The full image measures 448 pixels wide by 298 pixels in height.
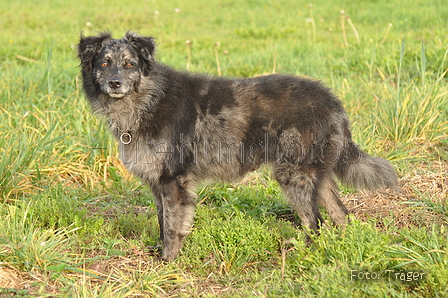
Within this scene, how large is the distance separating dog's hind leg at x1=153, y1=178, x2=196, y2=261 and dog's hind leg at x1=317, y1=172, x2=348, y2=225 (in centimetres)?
118

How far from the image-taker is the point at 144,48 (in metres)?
4.18

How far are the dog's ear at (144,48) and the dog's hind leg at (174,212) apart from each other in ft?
3.36

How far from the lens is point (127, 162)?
409cm

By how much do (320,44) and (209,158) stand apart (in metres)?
6.45

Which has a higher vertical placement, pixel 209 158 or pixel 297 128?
pixel 297 128

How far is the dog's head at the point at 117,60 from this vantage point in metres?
4.04

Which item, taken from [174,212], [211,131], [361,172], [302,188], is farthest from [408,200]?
[174,212]

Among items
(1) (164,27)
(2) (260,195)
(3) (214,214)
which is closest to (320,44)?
(1) (164,27)

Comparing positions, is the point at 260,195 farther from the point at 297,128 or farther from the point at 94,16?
the point at 94,16

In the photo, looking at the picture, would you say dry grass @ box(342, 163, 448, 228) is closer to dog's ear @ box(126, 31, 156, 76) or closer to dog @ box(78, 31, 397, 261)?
dog @ box(78, 31, 397, 261)

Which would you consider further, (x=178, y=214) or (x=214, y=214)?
(x=214, y=214)

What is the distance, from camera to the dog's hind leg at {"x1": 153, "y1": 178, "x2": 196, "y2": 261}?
4.02 m

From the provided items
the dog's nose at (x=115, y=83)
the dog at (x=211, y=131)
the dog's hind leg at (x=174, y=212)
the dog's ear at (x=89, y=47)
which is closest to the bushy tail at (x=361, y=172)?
the dog at (x=211, y=131)

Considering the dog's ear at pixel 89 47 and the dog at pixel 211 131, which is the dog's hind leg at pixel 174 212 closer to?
the dog at pixel 211 131
